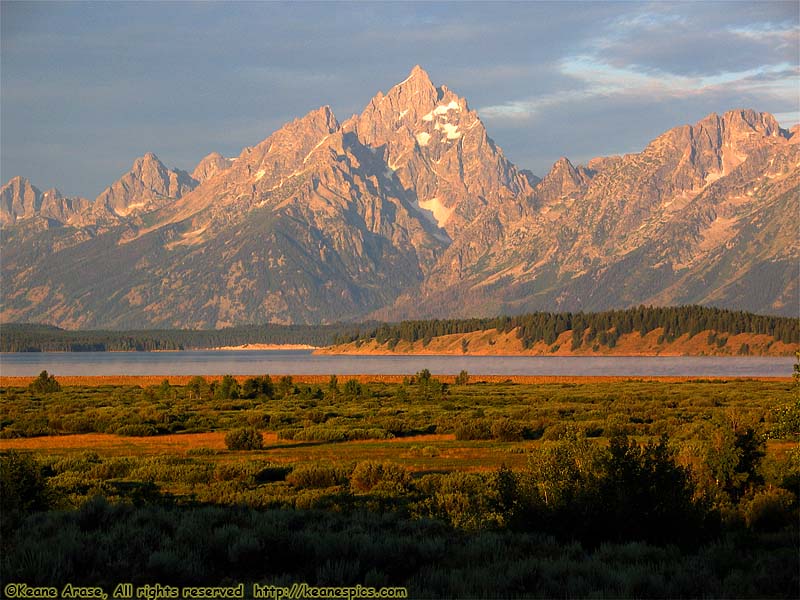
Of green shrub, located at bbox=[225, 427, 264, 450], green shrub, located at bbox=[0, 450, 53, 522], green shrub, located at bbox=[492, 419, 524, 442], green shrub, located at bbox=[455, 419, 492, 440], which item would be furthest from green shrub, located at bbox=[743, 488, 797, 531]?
green shrub, located at bbox=[225, 427, 264, 450]

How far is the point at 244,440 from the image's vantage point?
153 ft

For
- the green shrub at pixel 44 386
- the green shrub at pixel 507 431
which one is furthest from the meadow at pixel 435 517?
the green shrub at pixel 44 386

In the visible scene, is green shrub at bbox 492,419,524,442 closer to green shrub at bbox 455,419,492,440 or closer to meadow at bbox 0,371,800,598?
green shrub at bbox 455,419,492,440

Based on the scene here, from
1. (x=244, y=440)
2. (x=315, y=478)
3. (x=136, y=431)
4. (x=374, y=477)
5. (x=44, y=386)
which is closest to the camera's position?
(x=374, y=477)

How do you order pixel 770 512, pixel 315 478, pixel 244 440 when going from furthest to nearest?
pixel 244 440 → pixel 315 478 → pixel 770 512

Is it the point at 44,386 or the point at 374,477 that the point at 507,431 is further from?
the point at 44,386

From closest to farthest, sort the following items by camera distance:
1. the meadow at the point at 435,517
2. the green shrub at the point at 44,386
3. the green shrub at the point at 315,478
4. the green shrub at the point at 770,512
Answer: the meadow at the point at 435,517 < the green shrub at the point at 770,512 < the green shrub at the point at 315,478 < the green shrub at the point at 44,386

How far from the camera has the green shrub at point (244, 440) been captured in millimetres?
46438

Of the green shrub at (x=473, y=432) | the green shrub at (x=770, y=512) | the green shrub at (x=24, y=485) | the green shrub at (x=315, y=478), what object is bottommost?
the green shrub at (x=473, y=432)

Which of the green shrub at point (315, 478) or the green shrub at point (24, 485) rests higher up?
the green shrub at point (24, 485)

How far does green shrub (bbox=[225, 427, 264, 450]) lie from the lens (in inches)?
1828

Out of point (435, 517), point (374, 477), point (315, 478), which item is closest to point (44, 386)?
point (315, 478)

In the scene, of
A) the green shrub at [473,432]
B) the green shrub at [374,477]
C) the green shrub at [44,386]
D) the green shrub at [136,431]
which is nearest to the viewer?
the green shrub at [374,477]

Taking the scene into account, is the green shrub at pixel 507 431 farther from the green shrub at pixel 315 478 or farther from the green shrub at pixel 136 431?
the green shrub at pixel 136 431
